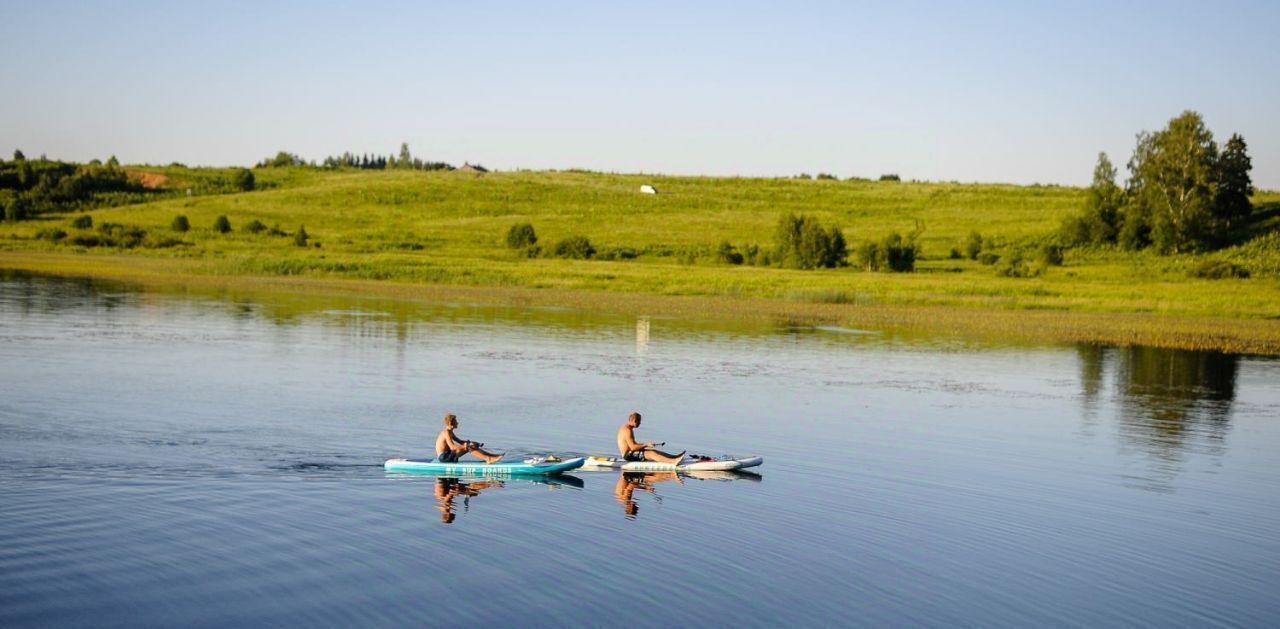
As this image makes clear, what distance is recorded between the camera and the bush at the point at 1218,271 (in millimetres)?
81188

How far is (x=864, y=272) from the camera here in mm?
86062

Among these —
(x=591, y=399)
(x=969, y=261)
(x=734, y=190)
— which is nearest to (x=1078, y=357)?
(x=591, y=399)

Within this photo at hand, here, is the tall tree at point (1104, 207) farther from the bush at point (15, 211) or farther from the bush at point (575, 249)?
the bush at point (15, 211)

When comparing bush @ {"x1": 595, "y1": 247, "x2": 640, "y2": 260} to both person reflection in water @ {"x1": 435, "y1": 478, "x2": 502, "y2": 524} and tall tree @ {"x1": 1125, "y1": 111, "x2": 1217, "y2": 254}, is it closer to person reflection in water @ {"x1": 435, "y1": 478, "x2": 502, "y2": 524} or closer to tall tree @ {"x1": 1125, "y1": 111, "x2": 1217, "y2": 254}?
tall tree @ {"x1": 1125, "y1": 111, "x2": 1217, "y2": 254}

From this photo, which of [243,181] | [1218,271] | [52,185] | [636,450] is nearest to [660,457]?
[636,450]

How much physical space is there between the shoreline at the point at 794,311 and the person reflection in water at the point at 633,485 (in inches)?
1373

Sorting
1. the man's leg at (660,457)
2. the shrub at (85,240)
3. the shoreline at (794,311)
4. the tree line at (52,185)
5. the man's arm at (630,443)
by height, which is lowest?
the man's leg at (660,457)

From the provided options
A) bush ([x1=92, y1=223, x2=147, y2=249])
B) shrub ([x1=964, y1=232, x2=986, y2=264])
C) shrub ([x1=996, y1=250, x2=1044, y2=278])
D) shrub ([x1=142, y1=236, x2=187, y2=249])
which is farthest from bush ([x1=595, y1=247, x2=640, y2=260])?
bush ([x1=92, y1=223, x2=147, y2=249])

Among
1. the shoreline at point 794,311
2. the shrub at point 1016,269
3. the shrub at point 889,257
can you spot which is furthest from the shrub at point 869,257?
the shoreline at point 794,311

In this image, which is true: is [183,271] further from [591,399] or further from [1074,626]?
[1074,626]

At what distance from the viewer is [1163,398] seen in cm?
3950

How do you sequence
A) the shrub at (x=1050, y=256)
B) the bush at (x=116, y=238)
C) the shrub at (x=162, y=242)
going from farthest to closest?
1. the bush at (x=116, y=238)
2. the shrub at (x=162, y=242)
3. the shrub at (x=1050, y=256)

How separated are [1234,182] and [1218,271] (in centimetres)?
2178

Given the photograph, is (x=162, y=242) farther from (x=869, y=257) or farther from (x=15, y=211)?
(x=869, y=257)
